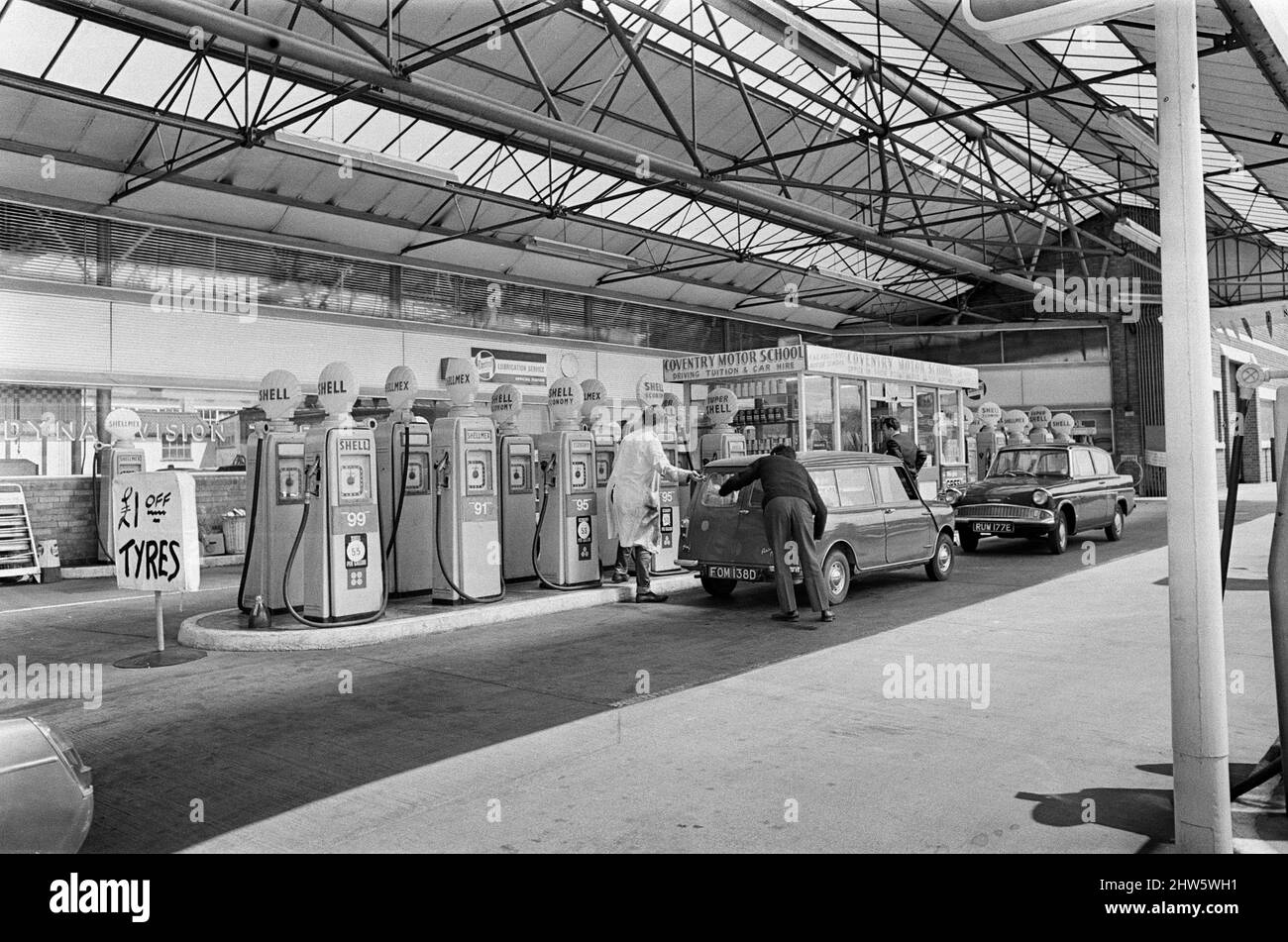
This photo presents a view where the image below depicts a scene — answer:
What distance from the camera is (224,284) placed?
17281 millimetres

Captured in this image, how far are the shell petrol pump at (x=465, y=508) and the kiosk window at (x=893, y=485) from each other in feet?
14.6

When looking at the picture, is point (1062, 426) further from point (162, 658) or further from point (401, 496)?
point (162, 658)

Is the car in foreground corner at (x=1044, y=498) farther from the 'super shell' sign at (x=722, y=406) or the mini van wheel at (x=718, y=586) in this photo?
the mini van wheel at (x=718, y=586)

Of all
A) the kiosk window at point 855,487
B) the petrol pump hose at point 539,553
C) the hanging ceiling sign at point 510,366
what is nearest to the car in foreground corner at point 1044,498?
the kiosk window at point 855,487

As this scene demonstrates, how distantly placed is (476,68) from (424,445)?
7.87 metres

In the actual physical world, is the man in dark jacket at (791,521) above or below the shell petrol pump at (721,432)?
below

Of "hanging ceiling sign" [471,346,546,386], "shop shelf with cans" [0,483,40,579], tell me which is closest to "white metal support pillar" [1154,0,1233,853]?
"shop shelf with cans" [0,483,40,579]

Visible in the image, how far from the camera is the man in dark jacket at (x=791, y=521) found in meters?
9.20

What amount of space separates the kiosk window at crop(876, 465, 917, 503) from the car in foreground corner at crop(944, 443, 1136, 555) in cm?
263

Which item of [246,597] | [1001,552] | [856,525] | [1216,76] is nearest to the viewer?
[246,597]

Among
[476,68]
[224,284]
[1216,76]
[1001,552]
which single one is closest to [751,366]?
[1001,552]

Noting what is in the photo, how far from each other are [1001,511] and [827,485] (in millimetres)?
5589

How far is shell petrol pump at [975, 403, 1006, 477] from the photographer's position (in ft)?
75.3

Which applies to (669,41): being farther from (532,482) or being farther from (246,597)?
(246,597)
